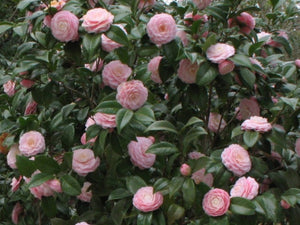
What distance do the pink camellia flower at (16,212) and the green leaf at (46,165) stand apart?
1.82ft

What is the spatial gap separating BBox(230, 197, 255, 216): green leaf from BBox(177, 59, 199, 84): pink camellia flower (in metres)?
0.37

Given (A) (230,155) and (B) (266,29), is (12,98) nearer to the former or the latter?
(A) (230,155)

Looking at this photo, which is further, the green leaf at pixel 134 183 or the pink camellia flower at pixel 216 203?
the green leaf at pixel 134 183

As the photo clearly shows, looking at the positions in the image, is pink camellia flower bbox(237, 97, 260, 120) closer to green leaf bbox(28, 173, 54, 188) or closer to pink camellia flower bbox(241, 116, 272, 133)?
pink camellia flower bbox(241, 116, 272, 133)

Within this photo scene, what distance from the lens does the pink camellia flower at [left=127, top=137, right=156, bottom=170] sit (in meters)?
1.18

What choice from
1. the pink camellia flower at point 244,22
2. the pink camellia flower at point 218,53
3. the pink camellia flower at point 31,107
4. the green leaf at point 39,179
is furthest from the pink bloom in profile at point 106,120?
the pink camellia flower at point 244,22

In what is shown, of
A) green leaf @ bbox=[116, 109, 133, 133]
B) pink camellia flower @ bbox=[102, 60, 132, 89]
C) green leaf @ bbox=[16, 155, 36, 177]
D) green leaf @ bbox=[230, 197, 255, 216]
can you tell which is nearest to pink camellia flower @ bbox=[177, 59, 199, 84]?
pink camellia flower @ bbox=[102, 60, 132, 89]

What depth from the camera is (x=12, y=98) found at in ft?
4.95

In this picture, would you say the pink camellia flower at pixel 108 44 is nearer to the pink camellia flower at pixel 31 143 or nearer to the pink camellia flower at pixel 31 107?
the pink camellia flower at pixel 31 143

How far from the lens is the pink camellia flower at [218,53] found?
1162 mm

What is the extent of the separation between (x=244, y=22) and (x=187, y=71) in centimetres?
33

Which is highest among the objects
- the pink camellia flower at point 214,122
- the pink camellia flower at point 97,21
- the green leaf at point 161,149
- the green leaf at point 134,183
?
the pink camellia flower at point 97,21

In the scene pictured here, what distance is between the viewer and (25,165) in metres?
1.18

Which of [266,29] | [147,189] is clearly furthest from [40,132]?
[266,29]
